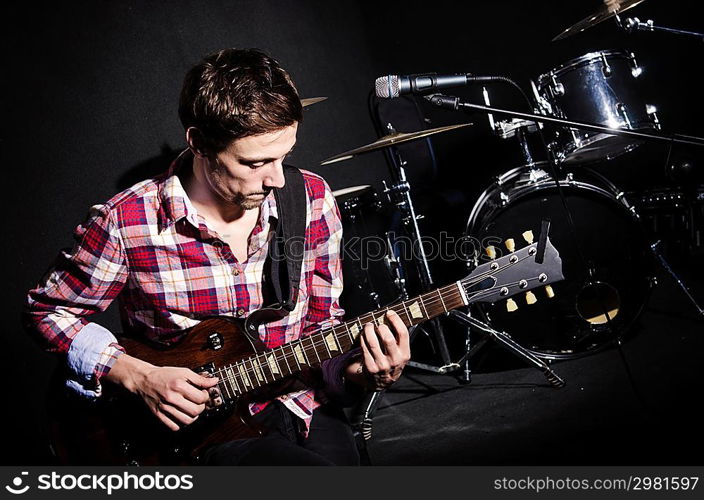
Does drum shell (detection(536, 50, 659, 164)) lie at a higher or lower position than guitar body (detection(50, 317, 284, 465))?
higher

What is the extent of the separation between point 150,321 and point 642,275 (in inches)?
104

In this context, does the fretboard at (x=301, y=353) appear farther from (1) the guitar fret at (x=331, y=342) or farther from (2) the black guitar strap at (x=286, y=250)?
(2) the black guitar strap at (x=286, y=250)

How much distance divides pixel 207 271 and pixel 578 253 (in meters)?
2.16

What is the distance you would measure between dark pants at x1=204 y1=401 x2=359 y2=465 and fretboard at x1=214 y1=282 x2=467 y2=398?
0.14m

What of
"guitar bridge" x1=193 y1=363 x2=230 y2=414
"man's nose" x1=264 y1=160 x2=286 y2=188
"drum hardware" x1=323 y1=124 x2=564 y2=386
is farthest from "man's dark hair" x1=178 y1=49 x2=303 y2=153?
"drum hardware" x1=323 y1=124 x2=564 y2=386

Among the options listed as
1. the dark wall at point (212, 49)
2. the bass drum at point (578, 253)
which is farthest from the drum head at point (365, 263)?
the bass drum at point (578, 253)

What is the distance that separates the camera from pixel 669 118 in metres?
4.07

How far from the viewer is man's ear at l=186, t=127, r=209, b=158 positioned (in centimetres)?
180

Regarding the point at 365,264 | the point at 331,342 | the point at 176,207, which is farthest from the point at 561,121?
the point at 365,264

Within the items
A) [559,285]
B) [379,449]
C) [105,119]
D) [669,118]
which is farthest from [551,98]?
[105,119]

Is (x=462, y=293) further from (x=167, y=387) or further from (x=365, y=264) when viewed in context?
Result: (x=365, y=264)

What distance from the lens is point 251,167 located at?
1.79 m

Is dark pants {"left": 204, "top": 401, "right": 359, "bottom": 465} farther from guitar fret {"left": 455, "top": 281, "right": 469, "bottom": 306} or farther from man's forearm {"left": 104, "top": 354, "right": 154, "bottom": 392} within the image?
guitar fret {"left": 455, "top": 281, "right": 469, "bottom": 306}
